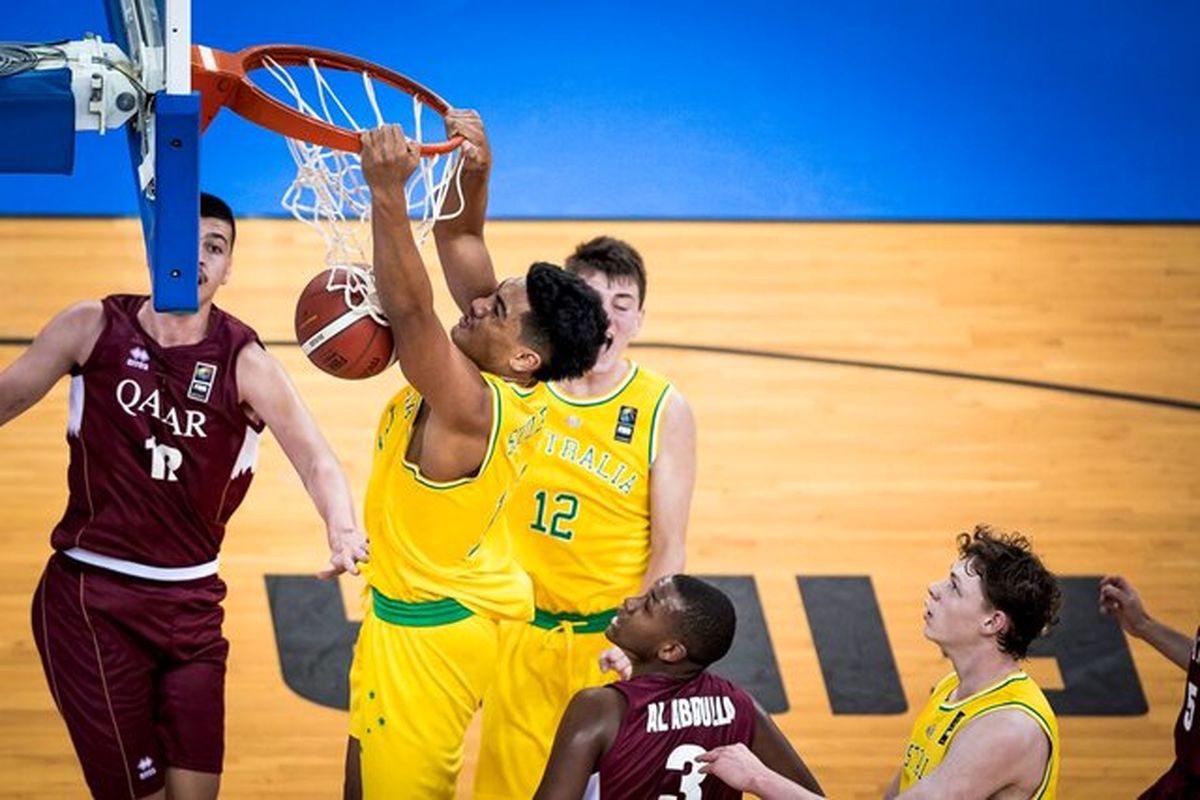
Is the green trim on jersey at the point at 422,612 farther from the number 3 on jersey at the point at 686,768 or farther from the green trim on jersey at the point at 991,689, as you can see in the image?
the green trim on jersey at the point at 991,689

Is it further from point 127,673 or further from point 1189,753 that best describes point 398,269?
point 1189,753

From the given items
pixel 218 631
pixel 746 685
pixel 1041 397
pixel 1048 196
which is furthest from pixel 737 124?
pixel 218 631

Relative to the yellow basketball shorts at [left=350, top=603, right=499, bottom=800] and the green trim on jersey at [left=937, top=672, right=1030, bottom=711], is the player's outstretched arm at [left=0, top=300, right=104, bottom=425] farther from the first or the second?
the green trim on jersey at [left=937, top=672, right=1030, bottom=711]

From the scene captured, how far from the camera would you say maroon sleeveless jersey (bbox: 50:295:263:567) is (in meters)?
6.24

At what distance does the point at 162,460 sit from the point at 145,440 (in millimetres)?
77

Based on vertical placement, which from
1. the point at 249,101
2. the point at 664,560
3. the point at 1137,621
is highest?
the point at 249,101

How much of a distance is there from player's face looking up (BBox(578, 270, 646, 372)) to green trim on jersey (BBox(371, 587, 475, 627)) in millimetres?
1122

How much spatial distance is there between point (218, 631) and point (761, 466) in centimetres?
341

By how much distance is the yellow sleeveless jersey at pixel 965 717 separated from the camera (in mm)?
5578

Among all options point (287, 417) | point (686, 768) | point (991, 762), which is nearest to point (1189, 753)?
point (991, 762)

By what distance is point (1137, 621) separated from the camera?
6297 millimetres

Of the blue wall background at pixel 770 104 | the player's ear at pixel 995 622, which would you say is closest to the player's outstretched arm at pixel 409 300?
the player's ear at pixel 995 622

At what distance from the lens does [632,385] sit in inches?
275

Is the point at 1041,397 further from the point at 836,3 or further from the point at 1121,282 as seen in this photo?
the point at 836,3
